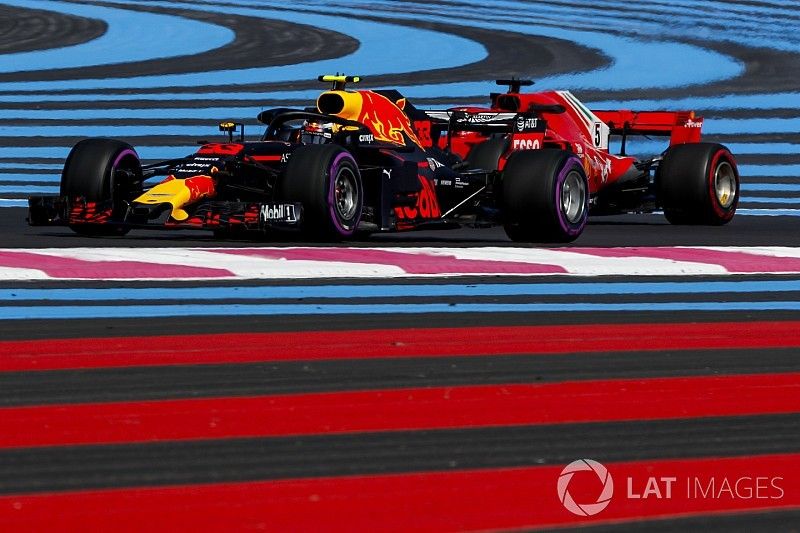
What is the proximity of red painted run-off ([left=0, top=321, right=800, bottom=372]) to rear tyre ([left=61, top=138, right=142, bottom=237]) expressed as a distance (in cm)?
480

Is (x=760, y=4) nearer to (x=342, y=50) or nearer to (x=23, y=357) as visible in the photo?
(x=342, y=50)

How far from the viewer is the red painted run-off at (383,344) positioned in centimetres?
593

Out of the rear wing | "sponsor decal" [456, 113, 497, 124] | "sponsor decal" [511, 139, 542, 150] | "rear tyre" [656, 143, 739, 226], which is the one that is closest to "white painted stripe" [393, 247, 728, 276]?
"sponsor decal" [511, 139, 542, 150]

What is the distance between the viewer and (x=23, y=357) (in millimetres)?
5895

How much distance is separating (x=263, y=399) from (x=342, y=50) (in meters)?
16.4

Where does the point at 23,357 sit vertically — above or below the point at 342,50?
above

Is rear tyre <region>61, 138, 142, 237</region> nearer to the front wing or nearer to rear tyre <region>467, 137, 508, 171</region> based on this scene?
the front wing

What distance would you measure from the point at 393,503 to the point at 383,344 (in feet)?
7.29

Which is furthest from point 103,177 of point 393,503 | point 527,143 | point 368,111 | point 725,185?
point 393,503

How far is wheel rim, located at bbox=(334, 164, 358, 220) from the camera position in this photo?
421 inches

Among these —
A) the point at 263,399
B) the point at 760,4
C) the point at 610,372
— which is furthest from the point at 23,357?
the point at 760,4

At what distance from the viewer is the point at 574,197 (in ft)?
37.3

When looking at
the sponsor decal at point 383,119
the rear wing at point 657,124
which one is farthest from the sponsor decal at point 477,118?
the rear wing at point 657,124

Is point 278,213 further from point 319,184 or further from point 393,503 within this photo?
point 393,503
